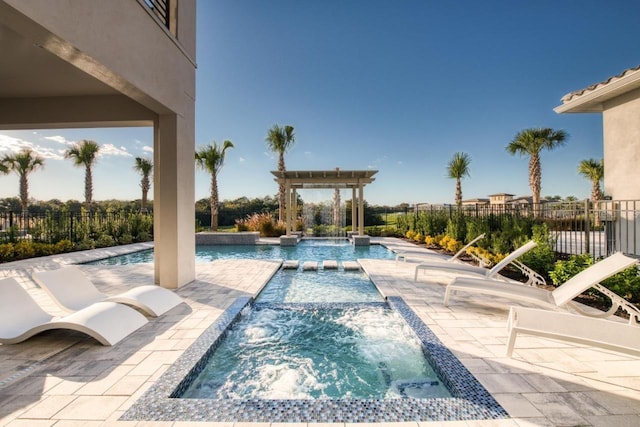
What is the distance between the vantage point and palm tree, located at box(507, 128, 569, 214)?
19.4 m

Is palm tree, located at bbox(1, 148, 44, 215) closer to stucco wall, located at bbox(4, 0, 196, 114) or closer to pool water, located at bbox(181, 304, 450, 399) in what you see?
stucco wall, located at bbox(4, 0, 196, 114)

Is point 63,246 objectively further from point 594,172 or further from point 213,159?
point 594,172

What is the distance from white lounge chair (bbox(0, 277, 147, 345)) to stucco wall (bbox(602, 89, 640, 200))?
31.0 feet

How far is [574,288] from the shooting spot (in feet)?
12.4

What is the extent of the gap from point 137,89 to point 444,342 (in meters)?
5.66

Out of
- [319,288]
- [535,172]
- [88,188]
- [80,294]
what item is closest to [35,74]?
[80,294]

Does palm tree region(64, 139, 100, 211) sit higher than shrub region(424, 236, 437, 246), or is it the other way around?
palm tree region(64, 139, 100, 211)

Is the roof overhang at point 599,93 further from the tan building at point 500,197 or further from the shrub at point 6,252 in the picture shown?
the tan building at point 500,197

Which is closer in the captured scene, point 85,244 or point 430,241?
point 85,244

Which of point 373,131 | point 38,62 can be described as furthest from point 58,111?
point 373,131

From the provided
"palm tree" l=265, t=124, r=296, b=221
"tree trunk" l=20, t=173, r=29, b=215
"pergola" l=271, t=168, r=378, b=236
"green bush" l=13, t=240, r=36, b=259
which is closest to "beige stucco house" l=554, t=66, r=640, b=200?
"pergola" l=271, t=168, r=378, b=236

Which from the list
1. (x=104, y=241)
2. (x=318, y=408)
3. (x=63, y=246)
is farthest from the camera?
(x=104, y=241)

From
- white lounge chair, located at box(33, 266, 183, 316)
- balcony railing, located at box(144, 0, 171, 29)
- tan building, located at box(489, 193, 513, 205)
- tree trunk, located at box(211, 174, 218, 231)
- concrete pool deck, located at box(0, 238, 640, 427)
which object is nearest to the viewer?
concrete pool deck, located at box(0, 238, 640, 427)

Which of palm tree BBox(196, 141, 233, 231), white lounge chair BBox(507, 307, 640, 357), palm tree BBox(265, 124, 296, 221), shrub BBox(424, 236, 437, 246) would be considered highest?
palm tree BBox(265, 124, 296, 221)
